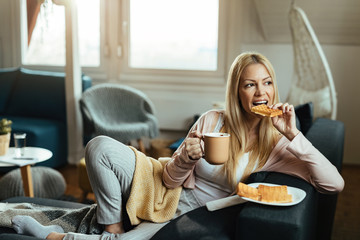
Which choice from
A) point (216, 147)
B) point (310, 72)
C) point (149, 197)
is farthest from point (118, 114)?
point (216, 147)

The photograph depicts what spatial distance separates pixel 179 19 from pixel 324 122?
2.24 meters

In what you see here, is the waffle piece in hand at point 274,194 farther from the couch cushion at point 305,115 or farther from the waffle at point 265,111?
the couch cushion at point 305,115

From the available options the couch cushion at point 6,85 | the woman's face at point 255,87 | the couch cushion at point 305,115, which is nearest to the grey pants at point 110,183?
the woman's face at point 255,87

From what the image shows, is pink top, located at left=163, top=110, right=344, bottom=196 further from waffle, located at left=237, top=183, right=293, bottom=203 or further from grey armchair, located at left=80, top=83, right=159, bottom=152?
grey armchair, located at left=80, top=83, right=159, bottom=152

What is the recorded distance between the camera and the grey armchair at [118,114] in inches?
142

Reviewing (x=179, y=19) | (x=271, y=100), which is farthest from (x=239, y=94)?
(x=179, y=19)

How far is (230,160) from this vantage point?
5.32 ft

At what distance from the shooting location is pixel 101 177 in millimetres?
1561

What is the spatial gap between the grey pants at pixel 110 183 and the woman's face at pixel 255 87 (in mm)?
488

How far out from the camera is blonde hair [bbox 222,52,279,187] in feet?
5.35

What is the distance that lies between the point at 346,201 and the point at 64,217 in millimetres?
2119

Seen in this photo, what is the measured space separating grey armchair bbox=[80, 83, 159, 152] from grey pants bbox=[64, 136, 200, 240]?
198 cm

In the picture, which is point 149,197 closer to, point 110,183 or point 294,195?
point 110,183

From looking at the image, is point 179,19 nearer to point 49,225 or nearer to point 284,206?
point 49,225
